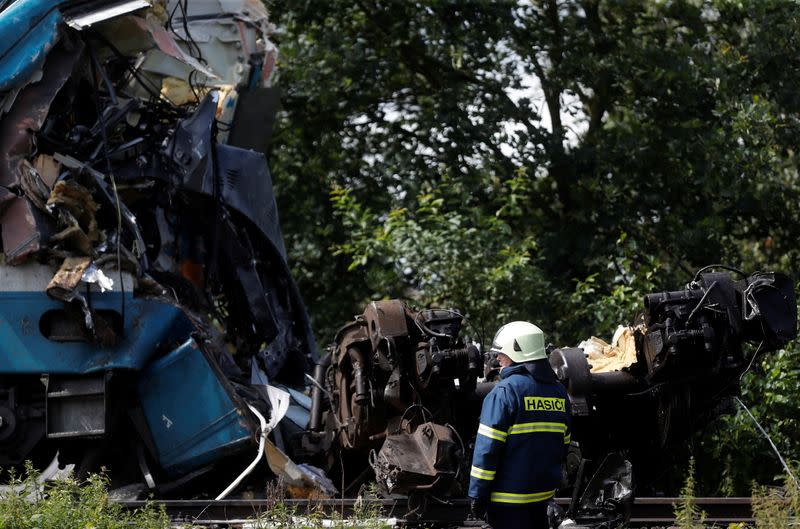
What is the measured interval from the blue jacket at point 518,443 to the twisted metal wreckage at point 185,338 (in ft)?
4.12

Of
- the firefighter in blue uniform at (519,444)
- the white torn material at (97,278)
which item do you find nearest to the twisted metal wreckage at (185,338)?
the white torn material at (97,278)

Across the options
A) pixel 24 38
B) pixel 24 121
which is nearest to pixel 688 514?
pixel 24 121

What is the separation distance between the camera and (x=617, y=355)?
8438 millimetres

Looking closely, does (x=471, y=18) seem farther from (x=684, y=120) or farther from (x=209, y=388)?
(x=209, y=388)

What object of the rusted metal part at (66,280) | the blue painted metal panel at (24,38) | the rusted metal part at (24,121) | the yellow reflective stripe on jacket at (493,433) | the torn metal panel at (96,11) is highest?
the torn metal panel at (96,11)

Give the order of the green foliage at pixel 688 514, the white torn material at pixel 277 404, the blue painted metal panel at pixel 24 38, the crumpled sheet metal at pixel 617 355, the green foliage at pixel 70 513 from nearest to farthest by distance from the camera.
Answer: the green foliage at pixel 70 513 < the green foliage at pixel 688 514 < the crumpled sheet metal at pixel 617 355 < the blue painted metal panel at pixel 24 38 < the white torn material at pixel 277 404

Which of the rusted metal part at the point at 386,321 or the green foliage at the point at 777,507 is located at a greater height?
the rusted metal part at the point at 386,321

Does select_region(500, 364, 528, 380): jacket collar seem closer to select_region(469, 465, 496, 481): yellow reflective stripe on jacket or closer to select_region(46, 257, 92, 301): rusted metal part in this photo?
select_region(469, 465, 496, 481): yellow reflective stripe on jacket

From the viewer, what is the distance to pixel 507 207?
14281 millimetres

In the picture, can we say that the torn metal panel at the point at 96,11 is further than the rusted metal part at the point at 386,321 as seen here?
Yes

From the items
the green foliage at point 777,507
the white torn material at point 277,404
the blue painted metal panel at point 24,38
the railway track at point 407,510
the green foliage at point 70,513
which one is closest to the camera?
the green foliage at point 70,513

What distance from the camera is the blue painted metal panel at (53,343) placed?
28.1 ft

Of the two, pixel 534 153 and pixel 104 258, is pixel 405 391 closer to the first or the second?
pixel 104 258

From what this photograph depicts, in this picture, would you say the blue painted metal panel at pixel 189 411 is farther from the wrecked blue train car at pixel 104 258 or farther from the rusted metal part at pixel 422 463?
the rusted metal part at pixel 422 463
